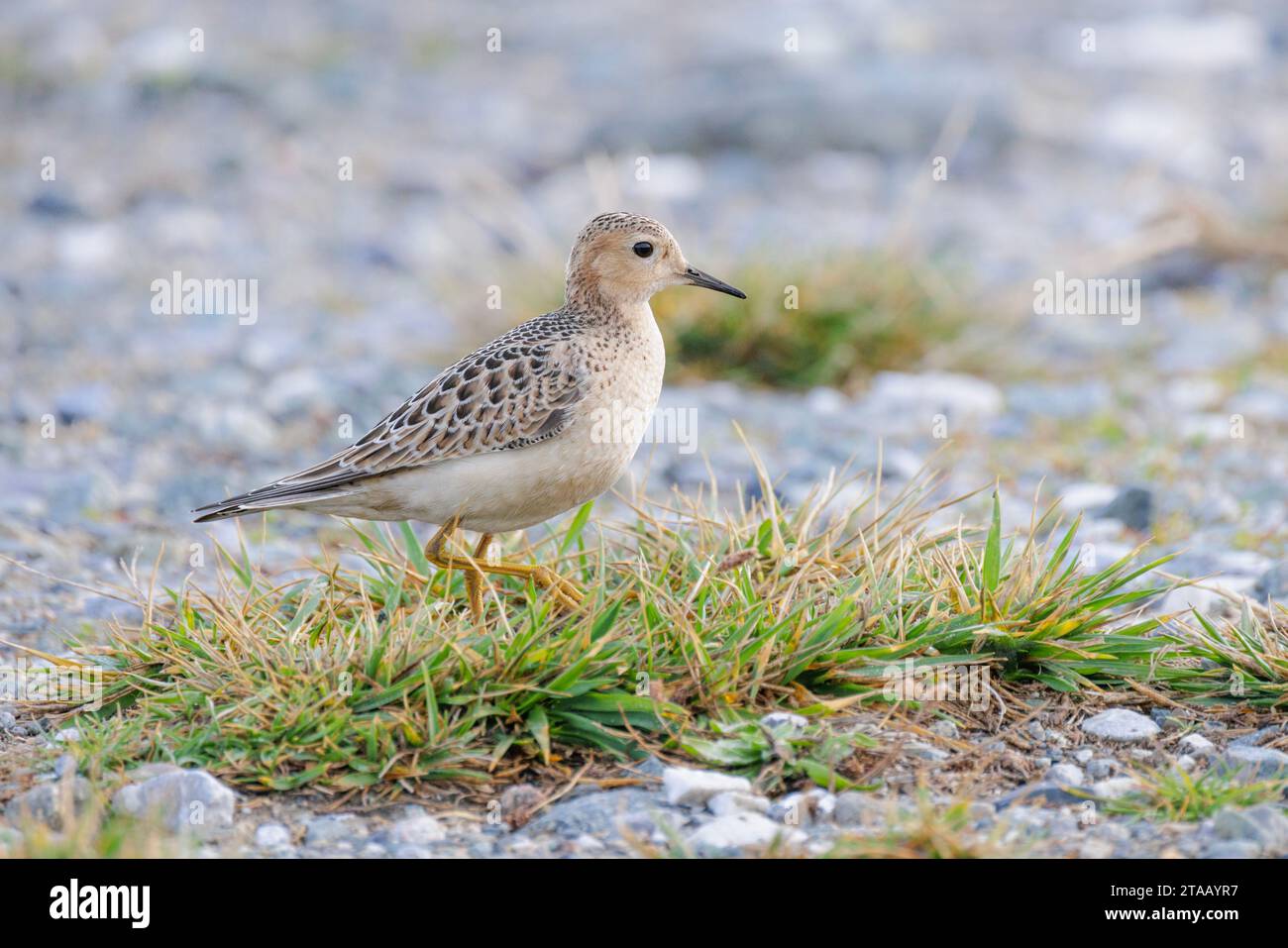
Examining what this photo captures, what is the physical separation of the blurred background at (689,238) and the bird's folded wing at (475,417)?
784 mm

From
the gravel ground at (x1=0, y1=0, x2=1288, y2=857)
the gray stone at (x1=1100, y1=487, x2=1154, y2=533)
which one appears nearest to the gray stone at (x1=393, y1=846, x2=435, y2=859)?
the gravel ground at (x1=0, y1=0, x2=1288, y2=857)

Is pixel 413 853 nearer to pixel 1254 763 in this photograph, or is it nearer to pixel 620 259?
pixel 1254 763

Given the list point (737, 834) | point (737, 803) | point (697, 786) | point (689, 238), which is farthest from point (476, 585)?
point (689, 238)

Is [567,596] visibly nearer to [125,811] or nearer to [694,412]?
[125,811]

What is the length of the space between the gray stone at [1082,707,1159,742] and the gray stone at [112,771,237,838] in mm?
2598

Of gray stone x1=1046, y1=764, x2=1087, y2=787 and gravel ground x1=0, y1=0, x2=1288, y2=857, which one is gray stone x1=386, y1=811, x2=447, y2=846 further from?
gray stone x1=1046, y1=764, x2=1087, y2=787

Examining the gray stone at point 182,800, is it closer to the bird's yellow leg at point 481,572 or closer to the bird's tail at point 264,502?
the bird's yellow leg at point 481,572

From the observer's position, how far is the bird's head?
6.10 m

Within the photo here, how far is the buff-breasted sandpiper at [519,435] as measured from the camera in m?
5.52

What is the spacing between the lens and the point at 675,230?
1194cm

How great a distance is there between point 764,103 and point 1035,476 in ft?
25.7

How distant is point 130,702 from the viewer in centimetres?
523

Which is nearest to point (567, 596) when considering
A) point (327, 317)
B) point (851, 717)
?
point (851, 717)

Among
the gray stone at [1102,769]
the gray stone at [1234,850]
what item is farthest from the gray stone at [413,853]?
the gray stone at [1234,850]
